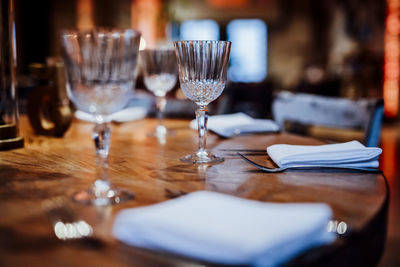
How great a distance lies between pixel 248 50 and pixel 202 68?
8.96 meters

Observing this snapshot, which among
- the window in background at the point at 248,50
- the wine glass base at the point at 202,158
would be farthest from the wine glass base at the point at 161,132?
the window in background at the point at 248,50

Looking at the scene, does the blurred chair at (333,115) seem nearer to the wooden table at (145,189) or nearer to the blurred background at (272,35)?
the wooden table at (145,189)

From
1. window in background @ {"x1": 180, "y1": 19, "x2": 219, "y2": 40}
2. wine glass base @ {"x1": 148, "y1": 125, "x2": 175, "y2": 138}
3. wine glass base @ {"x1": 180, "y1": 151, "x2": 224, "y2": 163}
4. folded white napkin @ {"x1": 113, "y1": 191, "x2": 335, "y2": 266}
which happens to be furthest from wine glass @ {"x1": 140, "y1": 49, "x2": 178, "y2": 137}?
window in background @ {"x1": 180, "y1": 19, "x2": 219, "y2": 40}

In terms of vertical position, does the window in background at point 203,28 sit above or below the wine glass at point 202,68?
above

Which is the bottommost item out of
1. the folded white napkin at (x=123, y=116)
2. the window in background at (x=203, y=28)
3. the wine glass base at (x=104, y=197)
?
the folded white napkin at (x=123, y=116)

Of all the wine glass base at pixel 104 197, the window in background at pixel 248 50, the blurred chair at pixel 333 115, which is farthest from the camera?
the window in background at pixel 248 50

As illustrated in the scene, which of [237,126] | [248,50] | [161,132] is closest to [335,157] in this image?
[237,126]

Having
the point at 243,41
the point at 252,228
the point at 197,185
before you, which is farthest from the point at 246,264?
the point at 243,41

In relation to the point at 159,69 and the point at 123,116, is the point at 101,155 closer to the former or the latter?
the point at 159,69

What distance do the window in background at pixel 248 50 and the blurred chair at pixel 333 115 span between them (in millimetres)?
7779

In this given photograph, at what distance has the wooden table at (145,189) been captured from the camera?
19.3 inches

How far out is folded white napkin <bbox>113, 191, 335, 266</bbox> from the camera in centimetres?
45

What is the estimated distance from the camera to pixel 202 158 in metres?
1.00

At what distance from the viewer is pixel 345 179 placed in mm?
809
